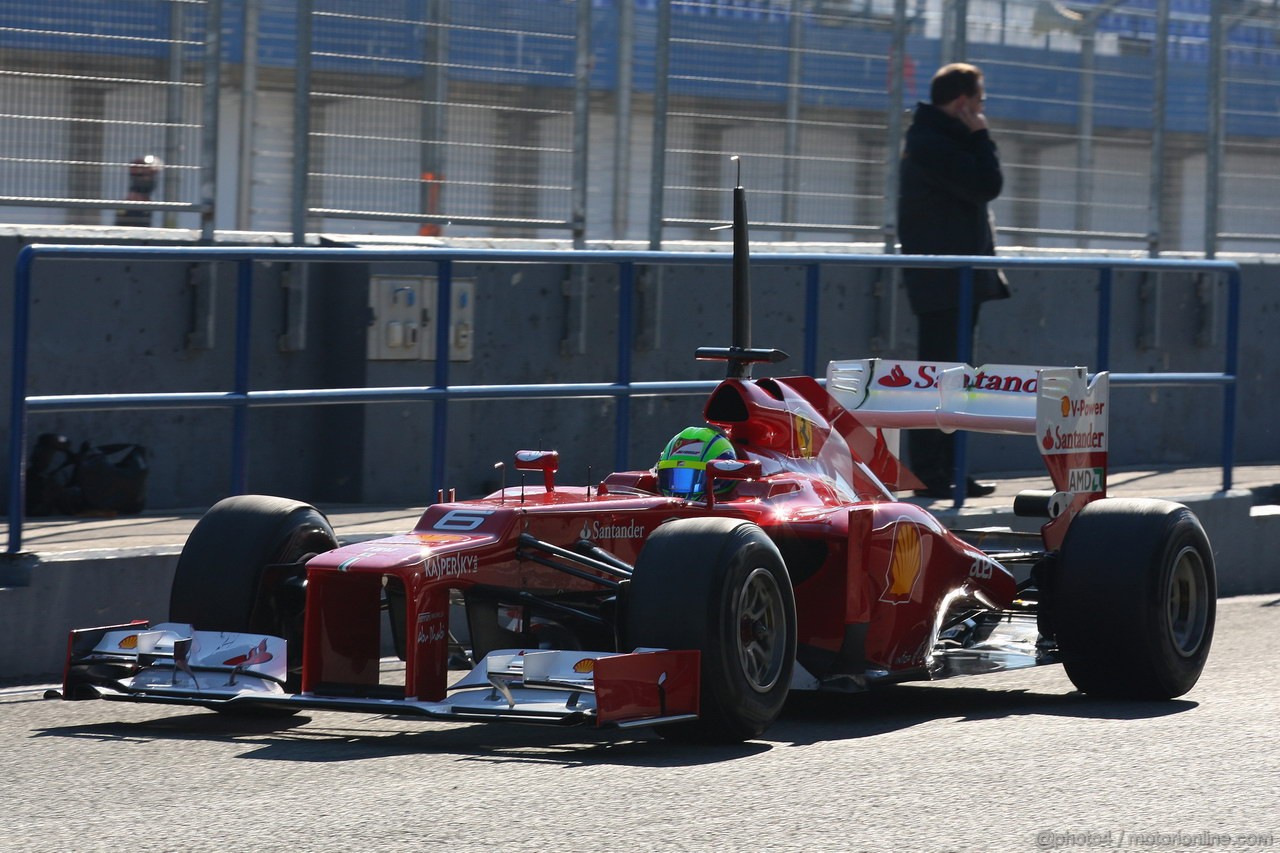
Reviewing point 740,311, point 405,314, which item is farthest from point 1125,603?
point 405,314

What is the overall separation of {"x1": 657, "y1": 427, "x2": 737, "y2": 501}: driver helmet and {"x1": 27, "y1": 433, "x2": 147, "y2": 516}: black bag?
10.1 ft

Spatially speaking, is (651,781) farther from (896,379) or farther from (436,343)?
(436,343)

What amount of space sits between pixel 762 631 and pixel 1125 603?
167 cm

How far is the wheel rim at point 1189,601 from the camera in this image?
7984 mm

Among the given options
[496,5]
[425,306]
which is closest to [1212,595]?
[425,306]

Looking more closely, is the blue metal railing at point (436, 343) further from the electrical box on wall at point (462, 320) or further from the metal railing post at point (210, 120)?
the electrical box on wall at point (462, 320)

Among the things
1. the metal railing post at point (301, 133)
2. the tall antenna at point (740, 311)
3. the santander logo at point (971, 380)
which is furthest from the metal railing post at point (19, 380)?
the santander logo at point (971, 380)

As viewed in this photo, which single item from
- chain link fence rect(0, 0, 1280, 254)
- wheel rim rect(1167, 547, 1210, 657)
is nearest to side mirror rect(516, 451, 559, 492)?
wheel rim rect(1167, 547, 1210, 657)

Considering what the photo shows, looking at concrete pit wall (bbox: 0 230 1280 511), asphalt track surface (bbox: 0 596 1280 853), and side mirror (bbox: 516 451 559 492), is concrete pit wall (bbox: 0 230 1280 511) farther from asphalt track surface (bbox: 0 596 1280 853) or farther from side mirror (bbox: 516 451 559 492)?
asphalt track surface (bbox: 0 596 1280 853)

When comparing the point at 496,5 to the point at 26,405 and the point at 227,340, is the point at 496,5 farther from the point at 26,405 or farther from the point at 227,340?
the point at 26,405

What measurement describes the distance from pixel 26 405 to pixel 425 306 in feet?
12.6

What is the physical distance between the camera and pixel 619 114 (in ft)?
40.2

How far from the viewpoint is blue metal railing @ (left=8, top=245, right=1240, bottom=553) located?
7734 mm

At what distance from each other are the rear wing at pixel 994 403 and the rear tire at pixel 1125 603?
0.54 m
